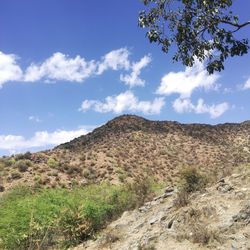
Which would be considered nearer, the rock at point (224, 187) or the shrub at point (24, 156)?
the rock at point (224, 187)

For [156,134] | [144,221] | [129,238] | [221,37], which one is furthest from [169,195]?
[156,134]

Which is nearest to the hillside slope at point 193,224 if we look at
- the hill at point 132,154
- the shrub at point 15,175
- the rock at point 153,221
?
the rock at point 153,221

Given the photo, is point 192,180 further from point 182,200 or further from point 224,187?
point 224,187

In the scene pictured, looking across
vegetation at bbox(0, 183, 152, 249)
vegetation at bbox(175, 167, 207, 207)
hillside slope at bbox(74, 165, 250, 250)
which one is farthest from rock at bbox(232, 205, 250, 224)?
vegetation at bbox(0, 183, 152, 249)

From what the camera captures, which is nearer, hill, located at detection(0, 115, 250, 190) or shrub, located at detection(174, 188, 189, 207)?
shrub, located at detection(174, 188, 189, 207)

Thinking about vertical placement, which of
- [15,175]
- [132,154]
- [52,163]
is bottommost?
[15,175]

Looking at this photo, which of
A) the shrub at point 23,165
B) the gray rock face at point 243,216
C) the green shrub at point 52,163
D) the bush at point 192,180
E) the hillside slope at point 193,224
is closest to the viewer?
the hillside slope at point 193,224

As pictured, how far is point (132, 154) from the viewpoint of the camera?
59.8 meters

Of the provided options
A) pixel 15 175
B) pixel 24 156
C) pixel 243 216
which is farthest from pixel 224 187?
pixel 24 156

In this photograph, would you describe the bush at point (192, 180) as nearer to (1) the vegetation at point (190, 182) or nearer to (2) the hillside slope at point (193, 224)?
(1) the vegetation at point (190, 182)

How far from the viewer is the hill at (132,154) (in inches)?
1832

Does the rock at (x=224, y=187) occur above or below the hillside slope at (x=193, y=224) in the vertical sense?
above

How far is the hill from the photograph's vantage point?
46531mm

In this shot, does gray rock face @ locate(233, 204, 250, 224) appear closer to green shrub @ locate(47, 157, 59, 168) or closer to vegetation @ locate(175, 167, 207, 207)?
vegetation @ locate(175, 167, 207, 207)
